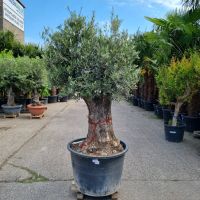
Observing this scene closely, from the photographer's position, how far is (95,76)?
385 centimetres

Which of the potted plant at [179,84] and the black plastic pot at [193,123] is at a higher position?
the potted plant at [179,84]

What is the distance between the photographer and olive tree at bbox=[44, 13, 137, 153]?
380cm

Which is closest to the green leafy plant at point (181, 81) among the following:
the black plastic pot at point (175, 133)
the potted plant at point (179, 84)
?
the potted plant at point (179, 84)

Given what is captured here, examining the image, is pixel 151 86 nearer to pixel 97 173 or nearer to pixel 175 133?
pixel 175 133

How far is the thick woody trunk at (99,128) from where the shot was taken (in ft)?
13.4

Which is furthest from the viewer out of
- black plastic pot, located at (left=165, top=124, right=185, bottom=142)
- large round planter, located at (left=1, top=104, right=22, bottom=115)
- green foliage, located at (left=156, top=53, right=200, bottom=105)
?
large round planter, located at (left=1, top=104, right=22, bottom=115)

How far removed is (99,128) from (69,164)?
1.61m

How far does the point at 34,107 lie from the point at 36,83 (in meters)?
1.05

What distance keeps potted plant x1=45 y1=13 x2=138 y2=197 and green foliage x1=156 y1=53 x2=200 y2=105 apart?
3.60 metres

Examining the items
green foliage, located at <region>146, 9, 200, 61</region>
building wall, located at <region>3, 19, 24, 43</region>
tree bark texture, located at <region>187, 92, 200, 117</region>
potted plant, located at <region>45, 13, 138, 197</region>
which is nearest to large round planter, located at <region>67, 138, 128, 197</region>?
potted plant, located at <region>45, 13, 138, 197</region>

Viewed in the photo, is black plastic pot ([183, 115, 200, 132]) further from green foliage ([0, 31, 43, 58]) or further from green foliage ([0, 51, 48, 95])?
green foliage ([0, 31, 43, 58])

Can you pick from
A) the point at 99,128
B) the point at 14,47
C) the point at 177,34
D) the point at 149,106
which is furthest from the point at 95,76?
the point at 14,47

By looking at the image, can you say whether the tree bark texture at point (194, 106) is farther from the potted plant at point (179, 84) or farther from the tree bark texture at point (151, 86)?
the tree bark texture at point (151, 86)

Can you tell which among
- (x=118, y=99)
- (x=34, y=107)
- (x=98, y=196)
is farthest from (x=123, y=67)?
(x=34, y=107)
